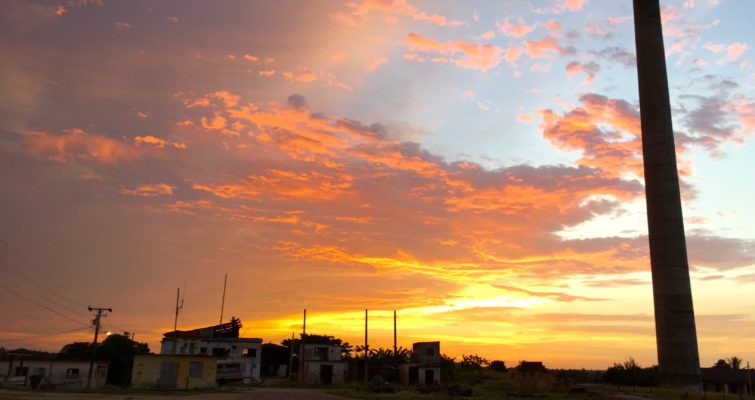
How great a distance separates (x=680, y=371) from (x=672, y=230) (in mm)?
11778

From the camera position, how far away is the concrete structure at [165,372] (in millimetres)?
48375

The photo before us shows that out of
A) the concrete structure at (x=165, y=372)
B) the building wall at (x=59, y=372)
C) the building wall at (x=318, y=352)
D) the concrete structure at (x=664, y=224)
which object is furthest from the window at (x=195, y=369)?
the concrete structure at (x=664, y=224)

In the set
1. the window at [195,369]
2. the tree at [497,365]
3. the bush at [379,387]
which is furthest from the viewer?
the tree at [497,365]

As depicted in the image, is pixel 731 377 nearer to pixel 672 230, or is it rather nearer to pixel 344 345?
pixel 672 230

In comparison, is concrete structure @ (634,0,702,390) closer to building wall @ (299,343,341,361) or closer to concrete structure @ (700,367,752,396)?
concrete structure @ (700,367,752,396)

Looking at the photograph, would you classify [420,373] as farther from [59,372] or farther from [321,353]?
[59,372]

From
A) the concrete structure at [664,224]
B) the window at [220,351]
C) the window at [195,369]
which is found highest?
the concrete structure at [664,224]

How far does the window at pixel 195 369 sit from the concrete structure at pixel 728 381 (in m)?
55.7

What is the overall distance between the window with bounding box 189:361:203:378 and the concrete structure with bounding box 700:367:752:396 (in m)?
55.7

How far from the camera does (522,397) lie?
4222 centimetres

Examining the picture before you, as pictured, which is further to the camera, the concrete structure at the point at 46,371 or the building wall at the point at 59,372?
the building wall at the point at 59,372

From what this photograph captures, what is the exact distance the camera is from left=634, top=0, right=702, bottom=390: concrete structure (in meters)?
48.2

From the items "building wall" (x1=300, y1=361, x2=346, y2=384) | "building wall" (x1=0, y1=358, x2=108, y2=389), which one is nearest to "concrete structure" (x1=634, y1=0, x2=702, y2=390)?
"building wall" (x1=300, y1=361, x2=346, y2=384)

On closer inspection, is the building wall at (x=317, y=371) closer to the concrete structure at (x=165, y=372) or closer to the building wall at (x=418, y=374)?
the building wall at (x=418, y=374)
